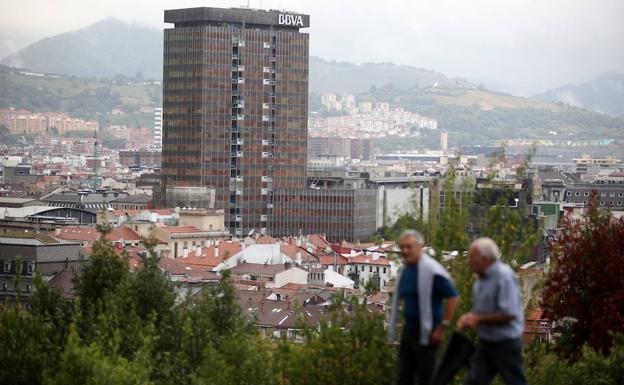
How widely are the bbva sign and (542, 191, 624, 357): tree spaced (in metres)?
115

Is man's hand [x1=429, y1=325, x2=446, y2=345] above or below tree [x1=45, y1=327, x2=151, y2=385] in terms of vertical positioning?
above

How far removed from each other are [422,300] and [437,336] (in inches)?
17.6

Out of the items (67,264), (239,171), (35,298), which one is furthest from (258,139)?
(35,298)

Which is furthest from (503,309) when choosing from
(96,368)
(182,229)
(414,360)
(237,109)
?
(237,109)

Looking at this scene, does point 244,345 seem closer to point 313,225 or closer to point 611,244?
point 611,244

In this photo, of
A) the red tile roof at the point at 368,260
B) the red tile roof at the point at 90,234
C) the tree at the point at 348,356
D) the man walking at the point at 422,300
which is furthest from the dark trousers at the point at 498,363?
the red tile roof at the point at 368,260

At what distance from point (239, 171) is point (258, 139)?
319cm

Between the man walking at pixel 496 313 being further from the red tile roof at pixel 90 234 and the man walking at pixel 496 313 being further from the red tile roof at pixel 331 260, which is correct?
the red tile roof at pixel 331 260

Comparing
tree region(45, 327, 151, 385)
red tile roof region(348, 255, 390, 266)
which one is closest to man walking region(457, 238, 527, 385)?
tree region(45, 327, 151, 385)

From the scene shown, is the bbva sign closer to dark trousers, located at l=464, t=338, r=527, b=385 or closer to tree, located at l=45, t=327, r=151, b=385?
tree, located at l=45, t=327, r=151, b=385

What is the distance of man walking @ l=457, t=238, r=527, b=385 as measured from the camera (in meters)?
20.6

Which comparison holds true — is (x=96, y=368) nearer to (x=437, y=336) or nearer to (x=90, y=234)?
(x=437, y=336)

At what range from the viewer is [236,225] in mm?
152875

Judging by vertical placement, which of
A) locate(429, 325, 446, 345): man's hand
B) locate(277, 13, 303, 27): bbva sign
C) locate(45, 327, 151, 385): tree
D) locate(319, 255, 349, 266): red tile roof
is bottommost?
locate(319, 255, 349, 266): red tile roof
